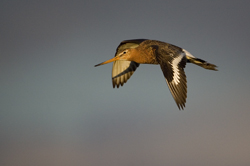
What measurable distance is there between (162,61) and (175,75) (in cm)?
43

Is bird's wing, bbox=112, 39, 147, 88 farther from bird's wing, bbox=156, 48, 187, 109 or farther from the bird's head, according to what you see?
bird's wing, bbox=156, 48, 187, 109

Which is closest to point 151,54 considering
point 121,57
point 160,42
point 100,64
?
point 160,42

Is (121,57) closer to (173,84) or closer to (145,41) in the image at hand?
(145,41)

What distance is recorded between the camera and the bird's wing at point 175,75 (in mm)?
5496

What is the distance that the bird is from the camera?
5574mm

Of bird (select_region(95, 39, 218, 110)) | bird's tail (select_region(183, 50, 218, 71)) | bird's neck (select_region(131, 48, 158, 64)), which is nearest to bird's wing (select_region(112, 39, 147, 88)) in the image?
bird (select_region(95, 39, 218, 110))

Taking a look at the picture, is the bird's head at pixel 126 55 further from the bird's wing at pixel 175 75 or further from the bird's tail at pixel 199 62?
the bird's tail at pixel 199 62

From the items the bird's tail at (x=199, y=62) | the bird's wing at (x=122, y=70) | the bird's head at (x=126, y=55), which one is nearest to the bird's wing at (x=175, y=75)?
the bird's tail at (x=199, y=62)

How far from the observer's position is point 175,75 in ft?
18.4

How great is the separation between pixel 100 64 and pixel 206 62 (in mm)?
2557

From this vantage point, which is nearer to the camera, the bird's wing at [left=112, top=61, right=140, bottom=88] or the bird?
the bird

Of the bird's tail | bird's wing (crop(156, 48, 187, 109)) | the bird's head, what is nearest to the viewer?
bird's wing (crop(156, 48, 187, 109))

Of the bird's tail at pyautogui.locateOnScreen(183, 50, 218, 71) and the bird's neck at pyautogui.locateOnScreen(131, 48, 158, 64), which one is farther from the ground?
the bird's neck at pyautogui.locateOnScreen(131, 48, 158, 64)

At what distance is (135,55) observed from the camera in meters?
6.78
